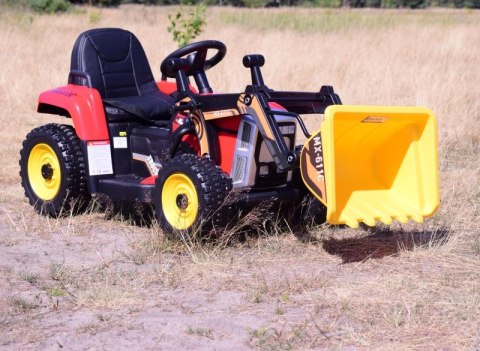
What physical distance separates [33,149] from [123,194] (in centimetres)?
105

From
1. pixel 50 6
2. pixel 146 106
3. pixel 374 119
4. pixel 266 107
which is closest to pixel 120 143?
pixel 146 106

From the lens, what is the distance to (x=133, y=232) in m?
6.07

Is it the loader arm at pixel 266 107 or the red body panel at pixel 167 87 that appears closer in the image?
the loader arm at pixel 266 107

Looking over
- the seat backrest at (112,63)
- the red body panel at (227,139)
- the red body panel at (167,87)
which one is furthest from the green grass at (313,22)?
the red body panel at (227,139)

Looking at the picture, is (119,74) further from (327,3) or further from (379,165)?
(327,3)

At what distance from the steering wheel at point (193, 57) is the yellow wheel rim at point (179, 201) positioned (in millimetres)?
862

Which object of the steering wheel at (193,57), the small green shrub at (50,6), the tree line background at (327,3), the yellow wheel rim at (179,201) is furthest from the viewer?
the tree line background at (327,3)

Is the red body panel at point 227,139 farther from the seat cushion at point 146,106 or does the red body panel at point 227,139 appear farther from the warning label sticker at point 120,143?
the warning label sticker at point 120,143

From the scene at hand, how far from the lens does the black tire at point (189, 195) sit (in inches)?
209

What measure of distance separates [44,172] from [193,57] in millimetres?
1383

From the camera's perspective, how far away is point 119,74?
6.57 m

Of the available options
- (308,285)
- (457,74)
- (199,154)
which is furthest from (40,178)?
(457,74)

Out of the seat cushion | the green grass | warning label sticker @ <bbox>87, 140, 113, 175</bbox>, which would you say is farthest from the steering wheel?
the green grass

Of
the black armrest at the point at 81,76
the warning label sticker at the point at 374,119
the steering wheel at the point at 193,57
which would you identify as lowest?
the warning label sticker at the point at 374,119
